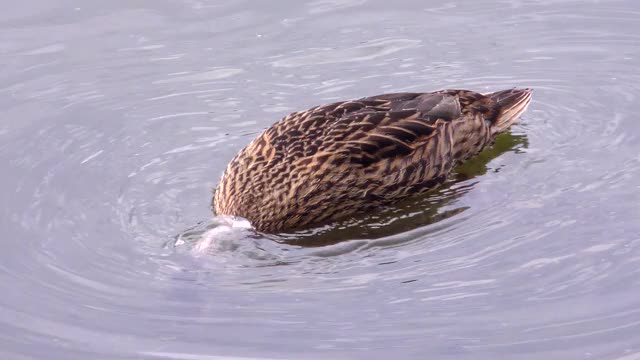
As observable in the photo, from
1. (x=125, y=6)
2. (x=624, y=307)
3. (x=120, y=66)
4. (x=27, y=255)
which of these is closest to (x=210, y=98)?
(x=120, y=66)

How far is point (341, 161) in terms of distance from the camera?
35.9 feet

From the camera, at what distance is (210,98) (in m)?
12.9

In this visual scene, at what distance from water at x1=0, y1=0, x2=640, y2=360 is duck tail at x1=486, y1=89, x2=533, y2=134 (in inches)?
8.4

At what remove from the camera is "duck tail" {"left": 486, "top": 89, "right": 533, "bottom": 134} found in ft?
39.9

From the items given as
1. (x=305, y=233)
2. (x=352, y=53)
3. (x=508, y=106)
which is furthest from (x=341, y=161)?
(x=352, y=53)

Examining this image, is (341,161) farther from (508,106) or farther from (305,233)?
(508,106)

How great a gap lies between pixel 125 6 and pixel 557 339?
24.1 feet

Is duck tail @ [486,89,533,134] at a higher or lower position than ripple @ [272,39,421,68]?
lower

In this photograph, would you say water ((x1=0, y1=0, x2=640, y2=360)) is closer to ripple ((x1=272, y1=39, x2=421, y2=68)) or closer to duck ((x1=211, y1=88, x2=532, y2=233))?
ripple ((x1=272, y1=39, x2=421, y2=68))

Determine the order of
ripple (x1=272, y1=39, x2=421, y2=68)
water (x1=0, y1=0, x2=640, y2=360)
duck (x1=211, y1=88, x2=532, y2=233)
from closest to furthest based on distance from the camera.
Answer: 1. water (x1=0, y1=0, x2=640, y2=360)
2. duck (x1=211, y1=88, x2=532, y2=233)
3. ripple (x1=272, y1=39, x2=421, y2=68)

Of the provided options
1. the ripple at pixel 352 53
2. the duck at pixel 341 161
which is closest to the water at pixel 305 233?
the ripple at pixel 352 53

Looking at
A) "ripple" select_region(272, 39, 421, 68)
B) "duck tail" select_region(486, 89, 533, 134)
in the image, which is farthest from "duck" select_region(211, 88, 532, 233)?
"ripple" select_region(272, 39, 421, 68)

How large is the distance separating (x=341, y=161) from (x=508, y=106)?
6.80 feet

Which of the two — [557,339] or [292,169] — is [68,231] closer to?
[292,169]
